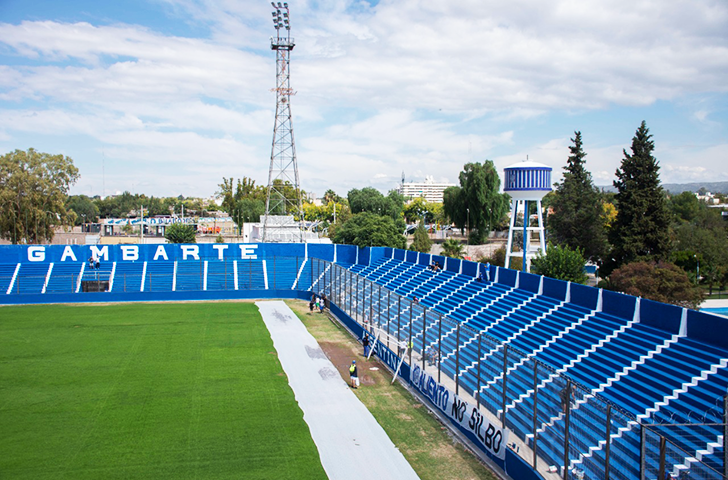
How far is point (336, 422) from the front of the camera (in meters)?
17.3

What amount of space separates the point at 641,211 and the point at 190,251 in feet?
129

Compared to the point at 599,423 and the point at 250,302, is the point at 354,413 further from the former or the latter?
the point at 250,302

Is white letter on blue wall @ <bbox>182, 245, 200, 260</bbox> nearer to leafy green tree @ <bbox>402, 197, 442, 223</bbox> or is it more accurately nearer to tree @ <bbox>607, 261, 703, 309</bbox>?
tree @ <bbox>607, 261, 703, 309</bbox>

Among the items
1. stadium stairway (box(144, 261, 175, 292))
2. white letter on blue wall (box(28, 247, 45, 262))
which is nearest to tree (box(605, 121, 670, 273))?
stadium stairway (box(144, 261, 175, 292))

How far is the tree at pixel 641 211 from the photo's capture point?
138 feet

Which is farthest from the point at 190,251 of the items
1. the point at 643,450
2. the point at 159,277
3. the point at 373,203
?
the point at 373,203

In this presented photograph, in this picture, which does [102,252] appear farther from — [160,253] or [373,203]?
[373,203]

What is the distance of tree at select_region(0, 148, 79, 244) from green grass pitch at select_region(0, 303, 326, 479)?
42.3 metres

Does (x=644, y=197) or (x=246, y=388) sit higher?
(x=644, y=197)

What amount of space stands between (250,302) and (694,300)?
2966 centimetres

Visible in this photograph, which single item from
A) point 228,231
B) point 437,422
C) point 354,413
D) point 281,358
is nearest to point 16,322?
point 281,358

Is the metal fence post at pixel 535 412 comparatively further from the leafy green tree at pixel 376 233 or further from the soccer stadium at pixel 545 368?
the leafy green tree at pixel 376 233

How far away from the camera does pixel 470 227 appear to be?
81.3 metres

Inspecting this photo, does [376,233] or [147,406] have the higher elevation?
[376,233]
